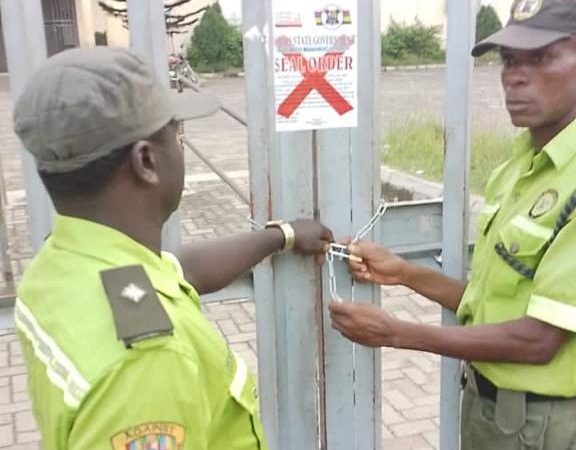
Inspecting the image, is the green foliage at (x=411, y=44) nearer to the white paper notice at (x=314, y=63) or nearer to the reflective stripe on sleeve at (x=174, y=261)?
the white paper notice at (x=314, y=63)

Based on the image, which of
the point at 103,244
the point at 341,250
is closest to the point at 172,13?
the point at 341,250

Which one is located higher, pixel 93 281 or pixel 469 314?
pixel 93 281

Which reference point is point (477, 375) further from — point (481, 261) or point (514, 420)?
point (481, 261)

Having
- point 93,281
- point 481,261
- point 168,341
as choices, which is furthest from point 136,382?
point 481,261

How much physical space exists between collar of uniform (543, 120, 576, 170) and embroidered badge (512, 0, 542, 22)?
27cm

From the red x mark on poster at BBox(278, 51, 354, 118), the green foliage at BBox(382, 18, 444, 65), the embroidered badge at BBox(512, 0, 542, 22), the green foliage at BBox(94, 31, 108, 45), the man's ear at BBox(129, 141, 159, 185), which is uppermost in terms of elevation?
the embroidered badge at BBox(512, 0, 542, 22)

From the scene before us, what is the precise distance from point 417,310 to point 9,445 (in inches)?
104

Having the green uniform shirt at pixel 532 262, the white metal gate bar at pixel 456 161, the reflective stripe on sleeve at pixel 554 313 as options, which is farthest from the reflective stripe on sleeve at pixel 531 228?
the white metal gate bar at pixel 456 161

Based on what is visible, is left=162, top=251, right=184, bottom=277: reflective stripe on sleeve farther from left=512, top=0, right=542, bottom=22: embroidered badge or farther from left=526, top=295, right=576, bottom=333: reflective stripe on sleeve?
left=512, top=0, right=542, bottom=22: embroidered badge

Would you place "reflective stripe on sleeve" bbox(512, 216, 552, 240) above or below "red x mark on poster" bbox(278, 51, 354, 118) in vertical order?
below

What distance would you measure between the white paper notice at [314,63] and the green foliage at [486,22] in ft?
1.56

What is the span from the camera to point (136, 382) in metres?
1.15

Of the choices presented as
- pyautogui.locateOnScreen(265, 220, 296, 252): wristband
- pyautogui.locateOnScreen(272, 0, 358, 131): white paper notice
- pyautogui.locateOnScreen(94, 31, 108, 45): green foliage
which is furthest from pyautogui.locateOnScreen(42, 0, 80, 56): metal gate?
pyautogui.locateOnScreen(265, 220, 296, 252): wristband

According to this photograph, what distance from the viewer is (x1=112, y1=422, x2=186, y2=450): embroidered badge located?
44.6 inches
